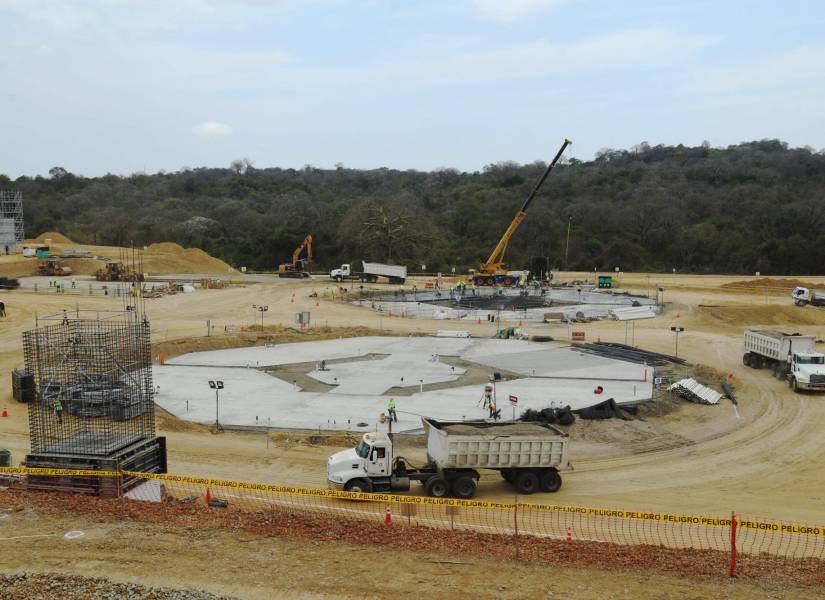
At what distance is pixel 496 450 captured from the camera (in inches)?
708

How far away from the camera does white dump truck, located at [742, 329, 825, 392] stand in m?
29.7

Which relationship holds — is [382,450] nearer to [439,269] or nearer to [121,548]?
[121,548]

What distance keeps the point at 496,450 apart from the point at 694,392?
558 inches

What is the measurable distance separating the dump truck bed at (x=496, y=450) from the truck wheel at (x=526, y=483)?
295mm

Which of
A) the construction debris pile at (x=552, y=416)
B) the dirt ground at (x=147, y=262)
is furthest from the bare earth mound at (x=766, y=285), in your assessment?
the dirt ground at (x=147, y=262)

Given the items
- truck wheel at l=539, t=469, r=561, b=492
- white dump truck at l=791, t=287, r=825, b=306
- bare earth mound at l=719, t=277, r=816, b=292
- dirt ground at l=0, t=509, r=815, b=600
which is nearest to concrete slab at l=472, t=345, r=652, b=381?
truck wheel at l=539, t=469, r=561, b=492

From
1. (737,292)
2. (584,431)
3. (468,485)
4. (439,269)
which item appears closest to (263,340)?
(584,431)

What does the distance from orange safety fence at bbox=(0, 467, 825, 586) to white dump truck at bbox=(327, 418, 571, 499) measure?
737mm

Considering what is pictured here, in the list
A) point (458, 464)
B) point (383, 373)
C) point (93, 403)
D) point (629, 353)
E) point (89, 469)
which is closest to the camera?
point (89, 469)

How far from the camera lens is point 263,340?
137ft

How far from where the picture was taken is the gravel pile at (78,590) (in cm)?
1077

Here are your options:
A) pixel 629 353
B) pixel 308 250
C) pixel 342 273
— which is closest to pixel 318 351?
pixel 629 353

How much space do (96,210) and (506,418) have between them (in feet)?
412

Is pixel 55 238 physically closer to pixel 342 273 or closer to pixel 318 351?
pixel 342 273
